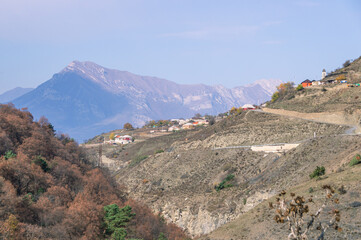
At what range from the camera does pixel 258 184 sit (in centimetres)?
4659

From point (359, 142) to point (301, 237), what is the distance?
3098cm

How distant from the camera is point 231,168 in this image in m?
58.1

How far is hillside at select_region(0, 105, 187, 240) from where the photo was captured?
→ 3425cm

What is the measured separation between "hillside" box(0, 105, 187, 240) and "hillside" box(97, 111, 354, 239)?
5071mm

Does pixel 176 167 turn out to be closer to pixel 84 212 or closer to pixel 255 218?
pixel 84 212

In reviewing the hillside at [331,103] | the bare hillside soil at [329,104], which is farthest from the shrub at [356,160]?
the bare hillside soil at [329,104]

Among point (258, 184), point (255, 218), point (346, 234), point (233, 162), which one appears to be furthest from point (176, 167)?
point (346, 234)

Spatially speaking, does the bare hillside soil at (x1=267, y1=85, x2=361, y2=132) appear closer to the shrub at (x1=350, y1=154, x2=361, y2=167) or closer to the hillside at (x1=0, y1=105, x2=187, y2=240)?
the shrub at (x1=350, y1=154, x2=361, y2=167)

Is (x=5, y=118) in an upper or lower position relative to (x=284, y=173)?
upper

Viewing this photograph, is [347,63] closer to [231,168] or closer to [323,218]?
[231,168]

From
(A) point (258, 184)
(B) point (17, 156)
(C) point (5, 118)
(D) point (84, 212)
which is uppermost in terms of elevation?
(C) point (5, 118)

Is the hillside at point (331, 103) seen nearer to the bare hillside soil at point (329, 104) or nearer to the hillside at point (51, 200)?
the bare hillside soil at point (329, 104)

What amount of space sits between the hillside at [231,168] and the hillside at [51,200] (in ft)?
16.6

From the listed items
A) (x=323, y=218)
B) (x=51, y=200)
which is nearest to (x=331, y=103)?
(x=323, y=218)
